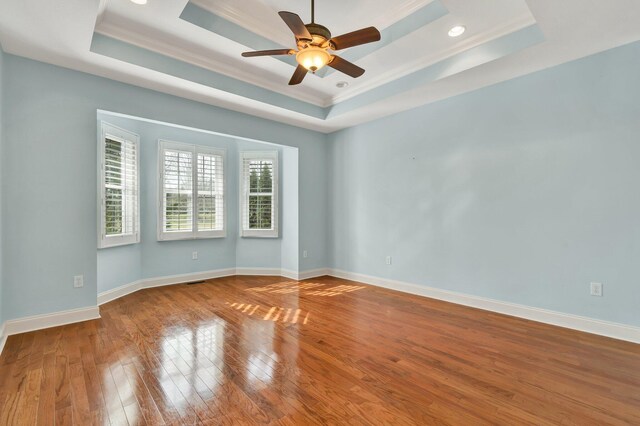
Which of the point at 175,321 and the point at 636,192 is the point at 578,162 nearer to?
the point at 636,192

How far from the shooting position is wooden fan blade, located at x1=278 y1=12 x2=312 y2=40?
2047 mm

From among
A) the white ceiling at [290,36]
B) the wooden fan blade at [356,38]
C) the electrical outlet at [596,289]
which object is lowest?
the electrical outlet at [596,289]

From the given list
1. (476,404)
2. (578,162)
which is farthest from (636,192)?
(476,404)

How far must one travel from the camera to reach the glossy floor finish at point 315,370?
1828mm

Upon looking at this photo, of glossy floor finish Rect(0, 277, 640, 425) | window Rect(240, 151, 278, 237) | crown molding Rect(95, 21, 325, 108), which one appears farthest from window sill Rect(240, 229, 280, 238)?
crown molding Rect(95, 21, 325, 108)

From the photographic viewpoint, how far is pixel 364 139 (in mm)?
5273

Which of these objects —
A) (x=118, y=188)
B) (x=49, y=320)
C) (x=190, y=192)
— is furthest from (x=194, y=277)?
(x=49, y=320)

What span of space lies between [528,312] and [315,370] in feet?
8.87

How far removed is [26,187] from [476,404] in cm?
446

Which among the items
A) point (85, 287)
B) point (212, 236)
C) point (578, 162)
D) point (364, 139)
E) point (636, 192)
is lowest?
point (85, 287)

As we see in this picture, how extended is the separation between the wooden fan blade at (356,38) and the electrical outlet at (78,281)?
12.0 feet

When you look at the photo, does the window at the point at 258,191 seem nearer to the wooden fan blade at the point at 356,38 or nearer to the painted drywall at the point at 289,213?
the painted drywall at the point at 289,213

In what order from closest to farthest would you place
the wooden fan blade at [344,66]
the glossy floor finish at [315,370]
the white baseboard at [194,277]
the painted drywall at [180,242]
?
the glossy floor finish at [315,370] < the wooden fan blade at [344,66] < the white baseboard at [194,277] < the painted drywall at [180,242]

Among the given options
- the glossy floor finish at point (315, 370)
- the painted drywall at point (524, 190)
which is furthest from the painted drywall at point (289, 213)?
the glossy floor finish at point (315, 370)
